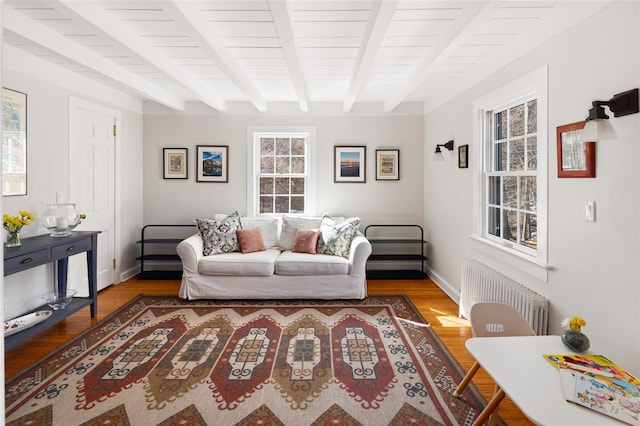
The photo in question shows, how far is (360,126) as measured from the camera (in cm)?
536

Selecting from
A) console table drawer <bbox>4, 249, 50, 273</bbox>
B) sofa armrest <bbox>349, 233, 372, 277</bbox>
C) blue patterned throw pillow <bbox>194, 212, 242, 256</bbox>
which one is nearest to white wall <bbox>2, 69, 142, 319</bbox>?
console table drawer <bbox>4, 249, 50, 273</bbox>

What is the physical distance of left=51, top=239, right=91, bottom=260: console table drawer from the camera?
321 cm

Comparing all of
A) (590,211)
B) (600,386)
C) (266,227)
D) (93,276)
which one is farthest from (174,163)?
(600,386)

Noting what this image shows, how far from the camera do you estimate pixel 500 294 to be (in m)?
2.98

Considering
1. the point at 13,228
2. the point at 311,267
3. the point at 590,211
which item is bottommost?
the point at 311,267

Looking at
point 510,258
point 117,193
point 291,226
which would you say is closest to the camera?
point 510,258

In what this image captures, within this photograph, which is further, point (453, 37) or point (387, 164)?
point (387, 164)

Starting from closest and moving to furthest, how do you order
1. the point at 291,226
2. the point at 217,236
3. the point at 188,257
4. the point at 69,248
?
the point at 69,248
the point at 188,257
the point at 217,236
the point at 291,226

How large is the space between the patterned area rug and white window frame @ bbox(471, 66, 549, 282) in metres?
0.94

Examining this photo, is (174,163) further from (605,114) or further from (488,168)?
(605,114)

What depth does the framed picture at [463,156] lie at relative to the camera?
3.91m

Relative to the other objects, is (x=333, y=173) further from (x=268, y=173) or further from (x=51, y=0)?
(x=51, y=0)

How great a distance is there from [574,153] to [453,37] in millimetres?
1171

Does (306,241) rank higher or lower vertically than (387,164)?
lower
